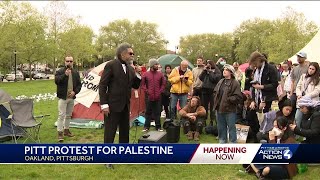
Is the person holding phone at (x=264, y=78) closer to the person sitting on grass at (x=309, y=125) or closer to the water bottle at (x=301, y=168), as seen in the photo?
the person sitting on grass at (x=309, y=125)

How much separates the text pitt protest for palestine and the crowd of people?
1.16 m

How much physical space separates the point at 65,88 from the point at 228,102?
3172 mm

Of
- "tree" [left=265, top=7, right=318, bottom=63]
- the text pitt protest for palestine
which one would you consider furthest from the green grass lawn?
"tree" [left=265, top=7, right=318, bottom=63]

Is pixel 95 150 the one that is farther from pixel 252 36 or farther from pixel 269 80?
pixel 252 36

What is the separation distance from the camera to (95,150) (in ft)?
12.7

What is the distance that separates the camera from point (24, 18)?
119 feet

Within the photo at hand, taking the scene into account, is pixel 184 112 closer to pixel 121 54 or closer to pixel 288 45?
pixel 121 54

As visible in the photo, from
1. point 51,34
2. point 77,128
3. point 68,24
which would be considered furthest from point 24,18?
point 77,128

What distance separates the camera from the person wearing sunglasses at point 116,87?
5.02 metres

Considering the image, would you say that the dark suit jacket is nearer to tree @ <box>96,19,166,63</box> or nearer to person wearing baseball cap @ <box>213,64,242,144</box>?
person wearing baseball cap @ <box>213,64,242,144</box>

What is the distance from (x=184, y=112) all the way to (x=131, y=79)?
7.92 feet

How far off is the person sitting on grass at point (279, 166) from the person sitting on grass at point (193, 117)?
7.78ft

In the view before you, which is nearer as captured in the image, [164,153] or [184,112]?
[164,153]

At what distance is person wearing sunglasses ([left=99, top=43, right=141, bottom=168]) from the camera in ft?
16.5
